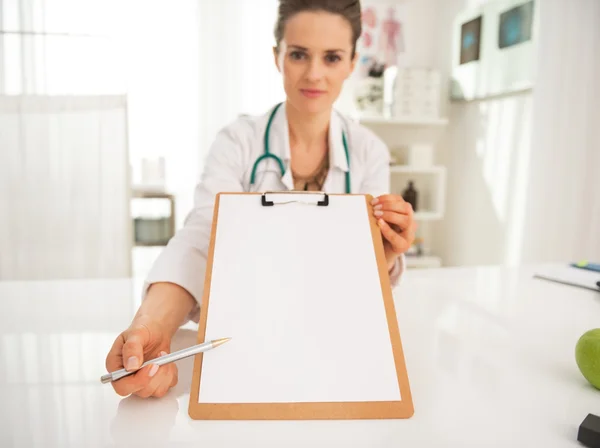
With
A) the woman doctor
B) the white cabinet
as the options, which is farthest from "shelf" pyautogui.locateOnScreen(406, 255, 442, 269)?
the woman doctor

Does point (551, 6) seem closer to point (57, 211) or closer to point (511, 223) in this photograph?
point (511, 223)

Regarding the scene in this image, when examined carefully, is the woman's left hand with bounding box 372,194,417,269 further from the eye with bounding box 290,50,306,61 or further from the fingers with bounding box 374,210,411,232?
the eye with bounding box 290,50,306,61

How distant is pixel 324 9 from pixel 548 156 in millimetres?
1766

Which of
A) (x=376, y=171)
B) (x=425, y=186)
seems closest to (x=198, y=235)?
(x=376, y=171)

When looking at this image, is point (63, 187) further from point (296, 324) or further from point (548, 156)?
point (548, 156)

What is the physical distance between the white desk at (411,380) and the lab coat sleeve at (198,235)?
0.09 meters

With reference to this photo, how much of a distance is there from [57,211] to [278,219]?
2383 millimetres

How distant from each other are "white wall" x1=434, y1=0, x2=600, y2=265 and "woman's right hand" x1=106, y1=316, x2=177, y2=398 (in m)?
2.21

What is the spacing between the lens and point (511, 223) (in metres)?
2.43

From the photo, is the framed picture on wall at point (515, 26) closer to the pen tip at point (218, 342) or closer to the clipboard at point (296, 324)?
the clipboard at point (296, 324)

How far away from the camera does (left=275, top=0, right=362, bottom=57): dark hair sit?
866mm

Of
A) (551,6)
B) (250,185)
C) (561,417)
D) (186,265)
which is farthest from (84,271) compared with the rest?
(551,6)

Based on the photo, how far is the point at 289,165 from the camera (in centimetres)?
99

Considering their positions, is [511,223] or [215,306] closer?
[215,306]
